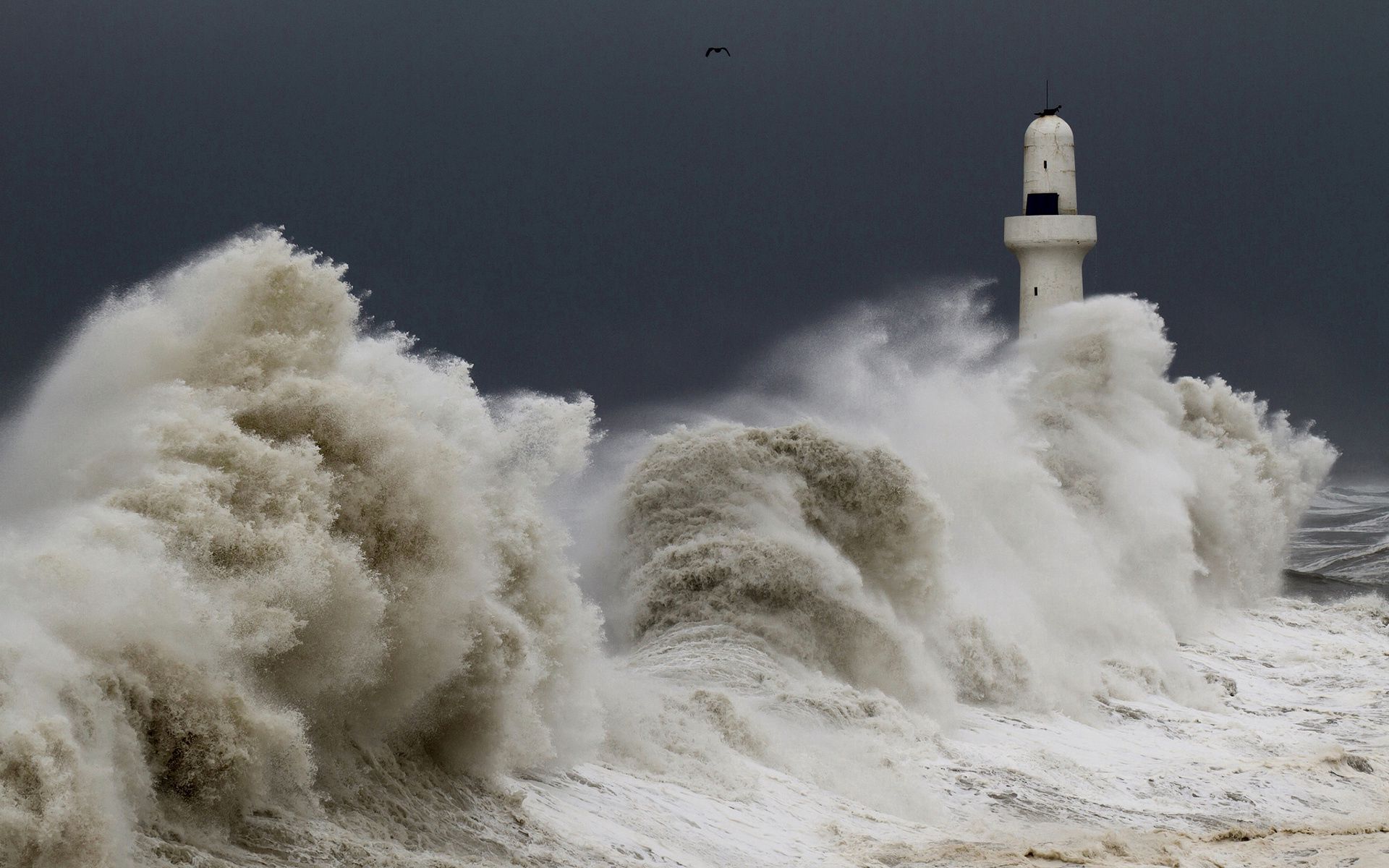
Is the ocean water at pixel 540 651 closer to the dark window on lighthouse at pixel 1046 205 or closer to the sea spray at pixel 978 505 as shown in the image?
the sea spray at pixel 978 505

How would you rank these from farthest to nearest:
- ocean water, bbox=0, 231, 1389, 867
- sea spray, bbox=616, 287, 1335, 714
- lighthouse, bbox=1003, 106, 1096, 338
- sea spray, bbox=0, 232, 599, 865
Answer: lighthouse, bbox=1003, 106, 1096, 338 < sea spray, bbox=616, 287, 1335, 714 < ocean water, bbox=0, 231, 1389, 867 < sea spray, bbox=0, 232, 599, 865

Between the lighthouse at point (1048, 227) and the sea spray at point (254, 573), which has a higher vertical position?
the lighthouse at point (1048, 227)

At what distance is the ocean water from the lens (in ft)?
24.4

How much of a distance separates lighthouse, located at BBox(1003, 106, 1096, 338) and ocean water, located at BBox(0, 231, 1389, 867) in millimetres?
15432

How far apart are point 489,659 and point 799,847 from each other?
6.60 ft

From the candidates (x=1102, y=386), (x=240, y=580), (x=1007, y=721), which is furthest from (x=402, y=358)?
(x=1102, y=386)

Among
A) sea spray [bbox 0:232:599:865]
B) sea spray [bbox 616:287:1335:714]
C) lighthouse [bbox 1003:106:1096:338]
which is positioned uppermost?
lighthouse [bbox 1003:106:1096:338]

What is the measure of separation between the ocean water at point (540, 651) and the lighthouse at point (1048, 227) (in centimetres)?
1543

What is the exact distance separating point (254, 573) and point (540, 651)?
3011 mm

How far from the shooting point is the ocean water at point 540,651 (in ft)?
24.4

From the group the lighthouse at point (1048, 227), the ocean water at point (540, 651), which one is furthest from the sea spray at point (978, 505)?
the lighthouse at point (1048, 227)

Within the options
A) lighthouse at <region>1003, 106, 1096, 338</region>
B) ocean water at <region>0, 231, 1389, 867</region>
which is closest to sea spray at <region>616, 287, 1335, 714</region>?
ocean water at <region>0, 231, 1389, 867</region>

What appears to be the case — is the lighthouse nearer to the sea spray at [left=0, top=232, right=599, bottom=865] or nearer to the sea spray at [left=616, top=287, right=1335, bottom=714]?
the sea spray at [left=616, top=287, right=1335, bottom=714]

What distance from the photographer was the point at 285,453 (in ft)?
28.8
